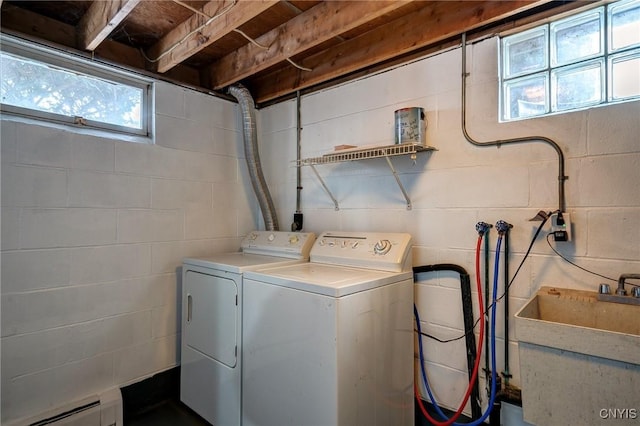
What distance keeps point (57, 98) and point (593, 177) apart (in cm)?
281

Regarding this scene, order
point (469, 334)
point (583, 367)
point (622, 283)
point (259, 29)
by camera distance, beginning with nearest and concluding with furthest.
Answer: point (583, 367)
point (622, 283)
point (469, 334)
point (259, 29)

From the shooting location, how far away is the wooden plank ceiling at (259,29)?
1.66 meters

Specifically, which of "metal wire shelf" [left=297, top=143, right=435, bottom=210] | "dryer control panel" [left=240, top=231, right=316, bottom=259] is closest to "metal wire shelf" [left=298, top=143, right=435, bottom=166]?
"metal wire shelf" [left=297, top=143, right=435, bottom=210]

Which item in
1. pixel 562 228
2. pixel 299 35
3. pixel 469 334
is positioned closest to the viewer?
pixel 562 228

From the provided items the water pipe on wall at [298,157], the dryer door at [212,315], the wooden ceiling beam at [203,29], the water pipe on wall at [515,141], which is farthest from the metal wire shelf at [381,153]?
the dryer door at [212,315]

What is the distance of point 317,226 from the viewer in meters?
2.47

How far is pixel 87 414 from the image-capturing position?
185 centimetres

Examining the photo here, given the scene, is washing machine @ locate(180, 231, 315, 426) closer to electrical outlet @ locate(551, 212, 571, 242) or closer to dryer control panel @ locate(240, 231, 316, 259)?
dryer control panel @ locate(240, 231, 316, 259)

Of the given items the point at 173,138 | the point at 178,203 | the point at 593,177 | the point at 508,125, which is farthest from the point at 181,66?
the point at 593,177

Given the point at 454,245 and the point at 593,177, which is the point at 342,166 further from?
the point at 593,177

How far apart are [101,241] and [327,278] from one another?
1.44 meters

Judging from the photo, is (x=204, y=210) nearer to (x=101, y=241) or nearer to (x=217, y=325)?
(x=101, y=241)

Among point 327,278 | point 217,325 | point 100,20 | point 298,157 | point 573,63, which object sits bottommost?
point 217,325

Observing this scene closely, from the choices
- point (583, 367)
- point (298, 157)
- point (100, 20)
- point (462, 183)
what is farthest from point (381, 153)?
point (100, 20)
